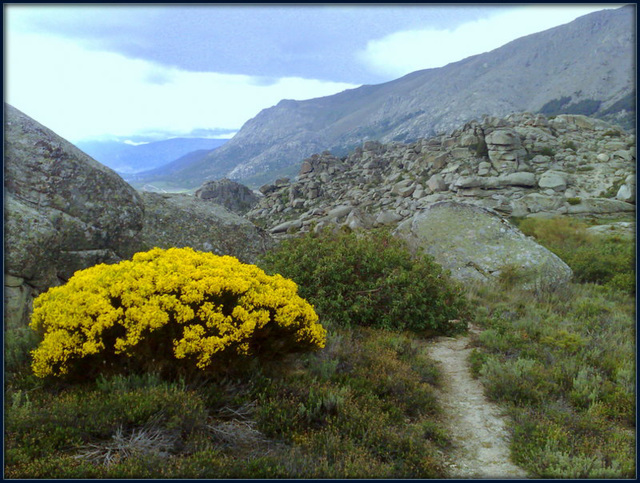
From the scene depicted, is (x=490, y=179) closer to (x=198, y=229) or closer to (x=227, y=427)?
(x=198, y=229)

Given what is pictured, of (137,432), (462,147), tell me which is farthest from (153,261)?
(462,147)

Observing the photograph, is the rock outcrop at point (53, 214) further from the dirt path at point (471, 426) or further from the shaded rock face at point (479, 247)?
the shaded rock face at point (479, 247)

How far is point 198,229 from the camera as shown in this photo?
11539 millimetres

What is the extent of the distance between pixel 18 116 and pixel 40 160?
1.04 meters

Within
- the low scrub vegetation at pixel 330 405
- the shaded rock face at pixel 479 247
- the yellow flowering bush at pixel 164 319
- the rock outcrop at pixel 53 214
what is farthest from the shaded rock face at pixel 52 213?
the shaded rock face at pixel 479 247

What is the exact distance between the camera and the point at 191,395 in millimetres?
4504

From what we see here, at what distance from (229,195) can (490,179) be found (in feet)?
121

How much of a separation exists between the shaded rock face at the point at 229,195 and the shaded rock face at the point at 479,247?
4494 centimetres

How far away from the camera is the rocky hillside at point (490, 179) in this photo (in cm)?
2802

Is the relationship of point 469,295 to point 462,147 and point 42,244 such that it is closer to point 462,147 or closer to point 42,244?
point 42,244

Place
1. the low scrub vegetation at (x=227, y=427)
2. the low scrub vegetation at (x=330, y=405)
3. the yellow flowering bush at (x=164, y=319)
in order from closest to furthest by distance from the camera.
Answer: the low scrub vegetation at (x=227, y=427), the low scrub vegetation at (x=330, y=405), the yellow flowering bush at (x=164, y=319)

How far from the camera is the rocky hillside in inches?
1103

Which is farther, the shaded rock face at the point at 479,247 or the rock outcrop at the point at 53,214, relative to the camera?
the shaded rock face at the point at 479,247

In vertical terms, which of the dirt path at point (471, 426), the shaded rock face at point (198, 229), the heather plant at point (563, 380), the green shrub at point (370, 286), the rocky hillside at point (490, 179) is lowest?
the dirt path at point (471, 426)
